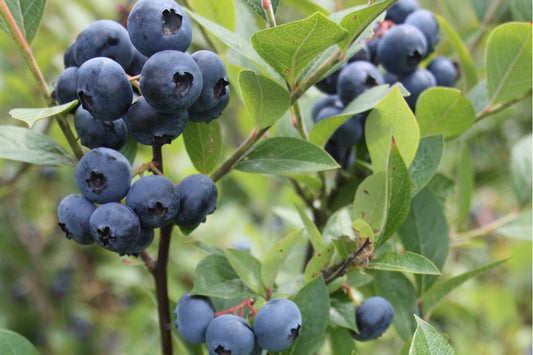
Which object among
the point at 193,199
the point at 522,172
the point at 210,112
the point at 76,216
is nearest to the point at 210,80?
the point at 210,112

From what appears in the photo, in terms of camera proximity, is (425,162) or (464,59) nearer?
(425,162)

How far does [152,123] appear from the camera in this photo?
797mm

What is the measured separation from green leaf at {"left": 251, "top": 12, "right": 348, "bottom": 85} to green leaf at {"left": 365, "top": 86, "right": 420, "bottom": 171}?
0.55 feet

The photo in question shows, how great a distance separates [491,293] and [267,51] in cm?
213

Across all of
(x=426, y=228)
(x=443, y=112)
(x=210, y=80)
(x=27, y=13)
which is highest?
(x=27, y=13)

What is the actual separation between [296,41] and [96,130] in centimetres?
36

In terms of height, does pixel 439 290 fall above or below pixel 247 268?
below

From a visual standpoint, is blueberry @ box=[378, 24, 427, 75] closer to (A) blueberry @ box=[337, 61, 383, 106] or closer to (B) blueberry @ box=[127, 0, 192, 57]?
(A) blueberry @ box=[337, 61, 383, 106]

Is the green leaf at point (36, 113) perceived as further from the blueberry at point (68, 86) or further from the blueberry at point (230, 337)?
the blueberry at point (230, 337)

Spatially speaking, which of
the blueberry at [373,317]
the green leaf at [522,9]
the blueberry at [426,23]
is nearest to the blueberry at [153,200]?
the blueberry at [373,317]

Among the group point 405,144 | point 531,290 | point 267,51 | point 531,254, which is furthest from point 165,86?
point 531,290

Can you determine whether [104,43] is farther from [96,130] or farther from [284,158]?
[284,158]

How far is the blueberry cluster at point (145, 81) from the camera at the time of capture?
2.48 feet


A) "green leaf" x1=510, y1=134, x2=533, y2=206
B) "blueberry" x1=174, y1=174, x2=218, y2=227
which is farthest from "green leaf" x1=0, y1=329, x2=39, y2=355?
"green leaf" x1=510, y1=134, x2=533, y2=206
